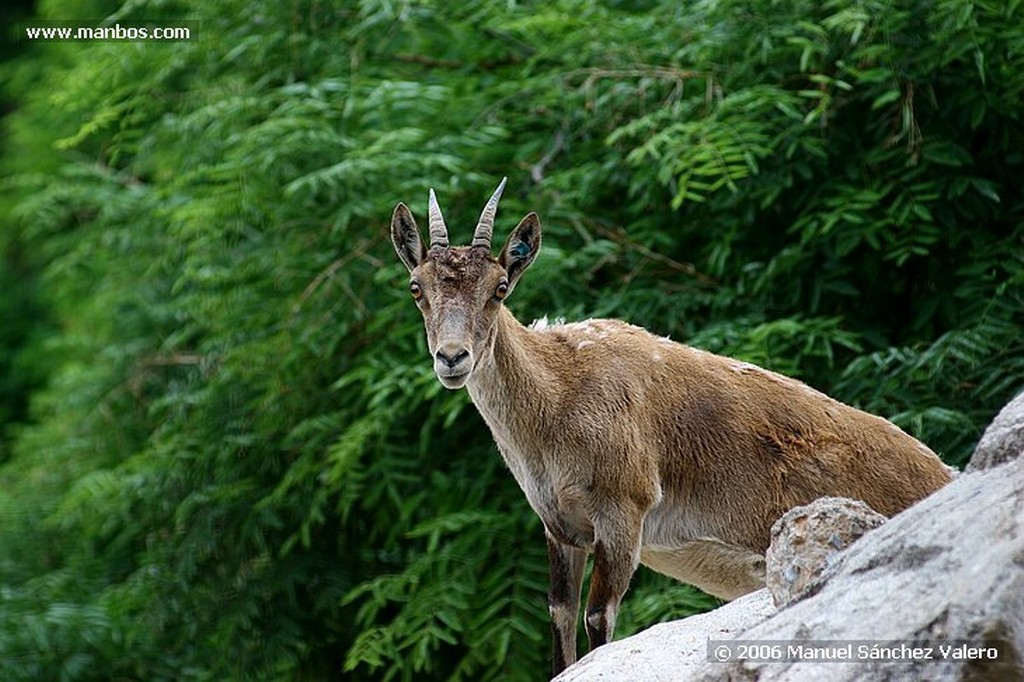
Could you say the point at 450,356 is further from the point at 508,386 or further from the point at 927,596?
the point at 927,596

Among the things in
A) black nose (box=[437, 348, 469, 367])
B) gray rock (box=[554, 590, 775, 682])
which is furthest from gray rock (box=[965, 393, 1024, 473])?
black nose (box=[437, 348, 469, 367])

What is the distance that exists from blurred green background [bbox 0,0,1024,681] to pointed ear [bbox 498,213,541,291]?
183cm

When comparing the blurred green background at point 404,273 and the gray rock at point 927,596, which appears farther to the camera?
the blurred green background at point 404,273

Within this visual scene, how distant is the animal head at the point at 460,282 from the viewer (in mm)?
5227

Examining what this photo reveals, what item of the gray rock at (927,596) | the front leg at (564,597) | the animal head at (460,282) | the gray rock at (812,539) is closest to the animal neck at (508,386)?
the animal head at (460,282)

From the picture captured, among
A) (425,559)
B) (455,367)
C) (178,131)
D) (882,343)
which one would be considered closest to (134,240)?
(178,131)

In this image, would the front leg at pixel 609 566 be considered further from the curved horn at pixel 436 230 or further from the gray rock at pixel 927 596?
the gray rock at pixel 927 596

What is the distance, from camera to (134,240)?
11.1 meters

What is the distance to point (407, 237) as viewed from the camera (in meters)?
5.57

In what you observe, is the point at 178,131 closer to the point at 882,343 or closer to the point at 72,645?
the point at 72,645

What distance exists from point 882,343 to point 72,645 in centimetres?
540

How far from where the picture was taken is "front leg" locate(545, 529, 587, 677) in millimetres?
5570

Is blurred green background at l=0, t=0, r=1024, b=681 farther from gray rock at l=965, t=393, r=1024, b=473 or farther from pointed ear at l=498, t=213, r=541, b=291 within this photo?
gray rock at l=965, t=393, r=1024, b=473

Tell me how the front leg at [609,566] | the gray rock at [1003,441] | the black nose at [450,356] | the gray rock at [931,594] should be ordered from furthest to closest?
A: the front leg at [609,566] → the black nose at [450,356] → the gray rock at [1003,441] → the gray rock at [931,594]
